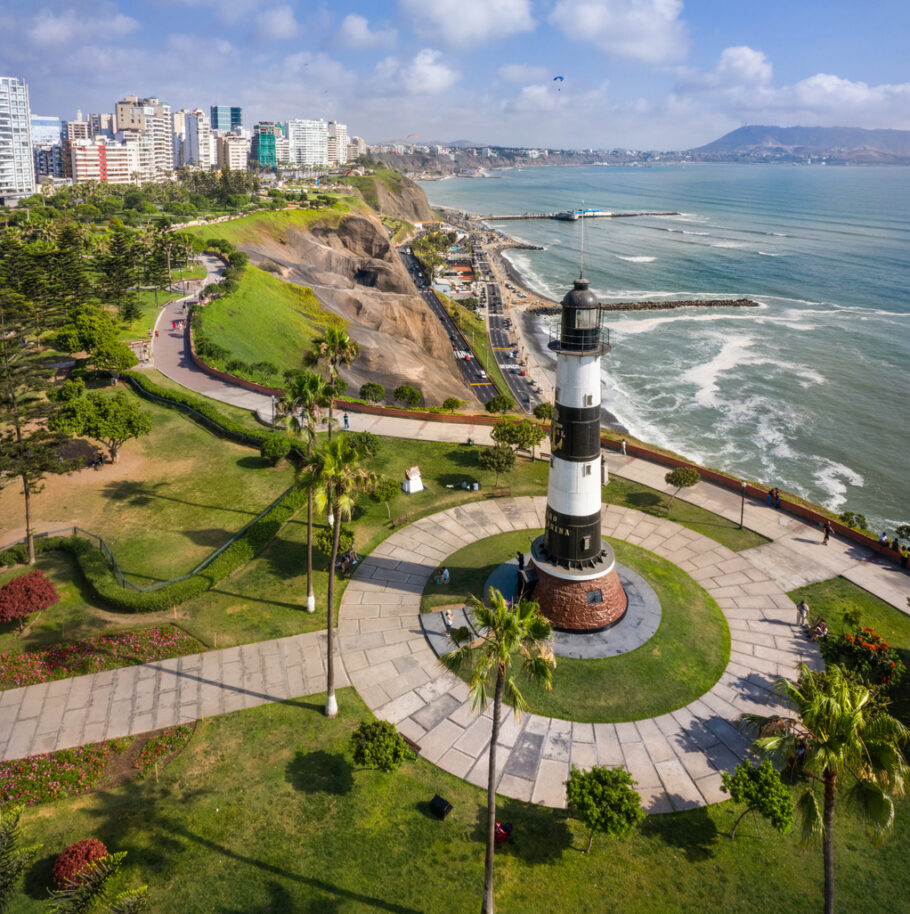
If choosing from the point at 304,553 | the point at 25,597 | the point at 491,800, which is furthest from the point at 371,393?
the point at 491,800

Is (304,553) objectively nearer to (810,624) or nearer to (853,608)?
(810,624)

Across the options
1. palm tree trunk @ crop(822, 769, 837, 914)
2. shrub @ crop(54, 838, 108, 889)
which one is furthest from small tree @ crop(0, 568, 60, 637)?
palm tree trunk @ crop(822, 769, 837, 914)

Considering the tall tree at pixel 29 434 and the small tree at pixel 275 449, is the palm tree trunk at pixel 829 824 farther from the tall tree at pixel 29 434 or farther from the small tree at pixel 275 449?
the small tree at pixel 275 449

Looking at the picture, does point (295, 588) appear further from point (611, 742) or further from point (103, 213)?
point (103, 213)

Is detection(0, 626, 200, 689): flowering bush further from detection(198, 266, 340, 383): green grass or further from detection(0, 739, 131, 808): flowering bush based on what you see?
detection(198, 266, 340, 383): green grass

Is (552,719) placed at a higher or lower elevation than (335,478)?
lower

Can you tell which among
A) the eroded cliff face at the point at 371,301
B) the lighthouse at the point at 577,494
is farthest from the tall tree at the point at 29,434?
the eroded cliff face at the point at 371,301

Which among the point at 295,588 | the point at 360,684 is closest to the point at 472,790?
the point at 360,684
